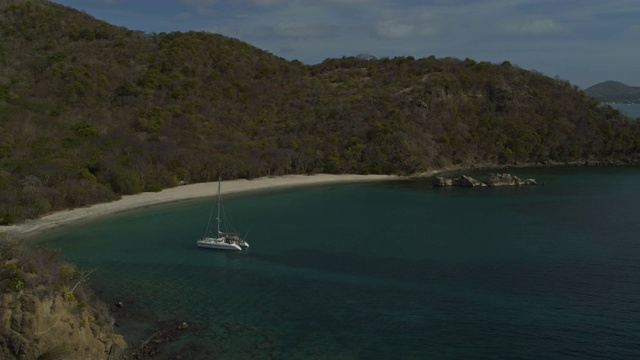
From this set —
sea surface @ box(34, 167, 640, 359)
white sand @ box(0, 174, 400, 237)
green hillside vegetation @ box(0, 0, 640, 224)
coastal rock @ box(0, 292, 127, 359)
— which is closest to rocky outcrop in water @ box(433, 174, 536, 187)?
white sand @ box(0, 174, 400, 237)

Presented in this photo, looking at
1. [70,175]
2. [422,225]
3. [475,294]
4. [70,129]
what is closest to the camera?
[475,294]

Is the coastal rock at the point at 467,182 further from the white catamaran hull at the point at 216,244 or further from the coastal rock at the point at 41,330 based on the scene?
the coastal rock at the point at 41,330

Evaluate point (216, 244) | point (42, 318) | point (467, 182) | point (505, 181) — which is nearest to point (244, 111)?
point (467, 182)

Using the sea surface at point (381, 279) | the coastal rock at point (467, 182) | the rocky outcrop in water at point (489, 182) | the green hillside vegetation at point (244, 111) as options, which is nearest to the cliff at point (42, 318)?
the sea surface at point (381, 279)

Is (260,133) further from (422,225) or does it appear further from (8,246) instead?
(8,246)

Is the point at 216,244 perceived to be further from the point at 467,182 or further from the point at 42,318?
the point at 467,182

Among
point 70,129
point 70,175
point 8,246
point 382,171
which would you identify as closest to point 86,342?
point 8,246
